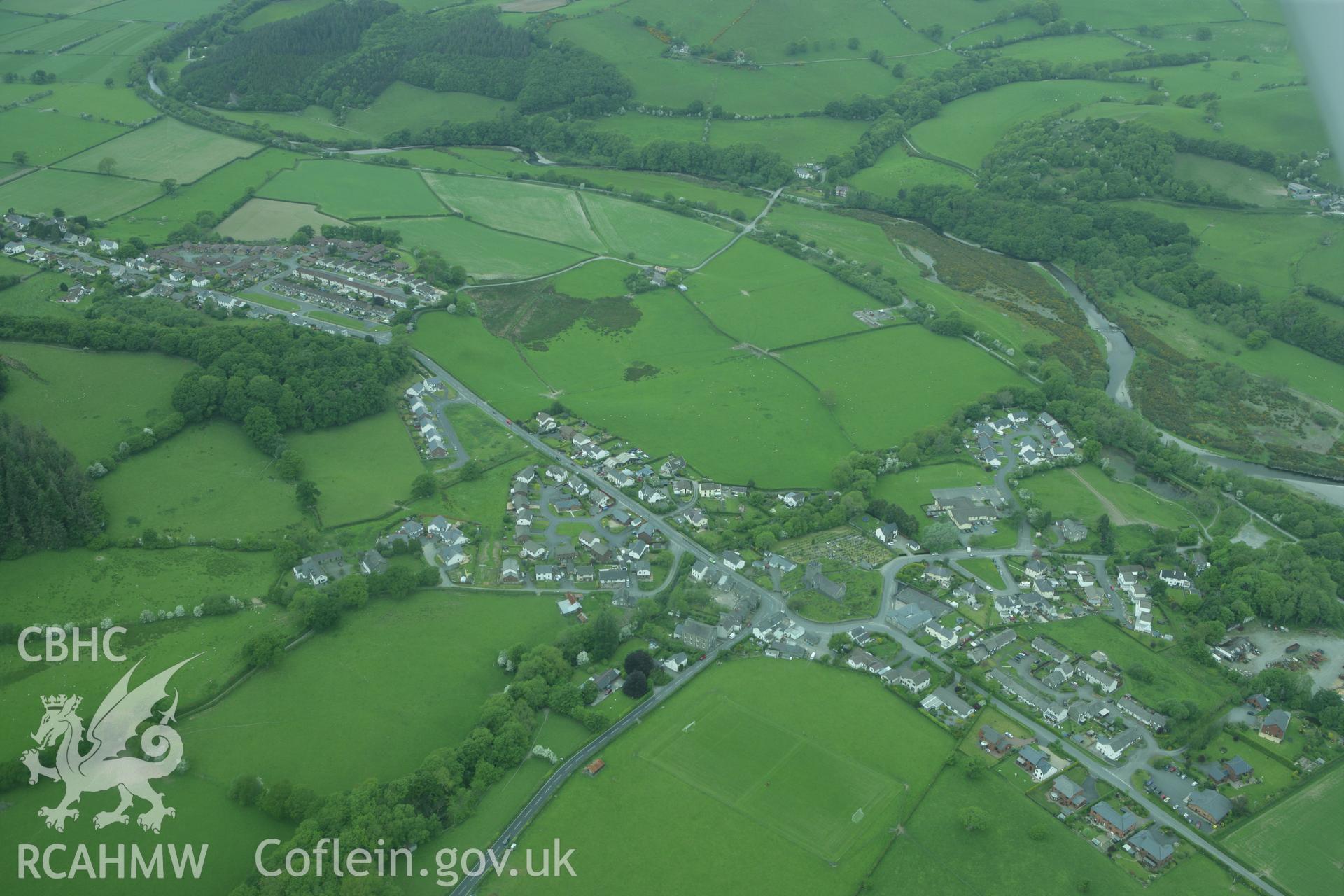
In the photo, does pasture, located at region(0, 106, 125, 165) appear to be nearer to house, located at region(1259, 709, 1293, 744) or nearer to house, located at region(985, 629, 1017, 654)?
house, located at region(985, 629, 1017, 654)

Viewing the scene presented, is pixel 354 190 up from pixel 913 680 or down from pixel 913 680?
up

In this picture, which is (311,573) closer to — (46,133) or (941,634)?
(941,634)

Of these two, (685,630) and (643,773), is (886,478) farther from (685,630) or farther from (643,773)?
(643,773)

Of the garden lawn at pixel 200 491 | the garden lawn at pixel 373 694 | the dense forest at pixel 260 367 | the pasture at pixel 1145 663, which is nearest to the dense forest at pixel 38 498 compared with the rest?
the garden lawn at pixel 200 491

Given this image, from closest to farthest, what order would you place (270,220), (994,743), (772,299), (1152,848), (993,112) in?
(1152,848), (994,743), (772,299), (270,220), (993,112)

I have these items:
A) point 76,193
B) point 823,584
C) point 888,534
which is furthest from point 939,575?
point 76,193

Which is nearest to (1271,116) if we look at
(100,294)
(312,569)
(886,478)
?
(886,478)

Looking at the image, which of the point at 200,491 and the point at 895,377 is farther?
the point at 895,377

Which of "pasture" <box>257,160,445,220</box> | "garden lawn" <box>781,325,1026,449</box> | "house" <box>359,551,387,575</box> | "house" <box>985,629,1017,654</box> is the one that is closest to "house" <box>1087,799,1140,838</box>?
"house" <box>985,629,1017,654</box>
